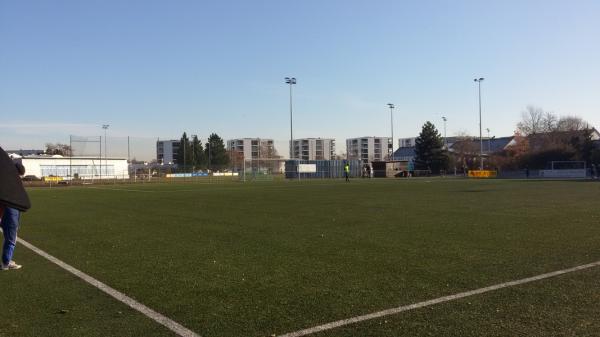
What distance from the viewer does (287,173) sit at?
64.4 metres

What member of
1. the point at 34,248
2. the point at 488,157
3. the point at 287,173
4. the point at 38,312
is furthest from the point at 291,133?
the point at 38,312

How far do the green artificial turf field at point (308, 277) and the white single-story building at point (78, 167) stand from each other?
52.2 m

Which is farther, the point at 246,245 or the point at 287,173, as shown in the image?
the point at 287,173

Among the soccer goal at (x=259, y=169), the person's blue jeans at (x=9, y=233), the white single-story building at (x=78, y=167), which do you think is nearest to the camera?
the person's blue jeans at (x=9, y=233)

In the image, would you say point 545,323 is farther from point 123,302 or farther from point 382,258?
point 123,302

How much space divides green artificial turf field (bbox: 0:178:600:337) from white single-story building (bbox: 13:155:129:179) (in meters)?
52.2

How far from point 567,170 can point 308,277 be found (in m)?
61.6

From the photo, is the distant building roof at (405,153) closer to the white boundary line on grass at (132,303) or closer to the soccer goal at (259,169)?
the soccer goal at (259,169)

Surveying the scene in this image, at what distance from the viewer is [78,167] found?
6259 centimetres

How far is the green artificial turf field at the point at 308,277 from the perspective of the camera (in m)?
4.36

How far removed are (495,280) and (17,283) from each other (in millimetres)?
6204

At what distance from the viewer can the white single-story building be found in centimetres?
6072

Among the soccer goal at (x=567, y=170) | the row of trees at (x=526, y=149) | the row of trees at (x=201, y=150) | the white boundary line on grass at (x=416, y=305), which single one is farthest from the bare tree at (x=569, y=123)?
the white boundary line on grass at (x=416, y=305)

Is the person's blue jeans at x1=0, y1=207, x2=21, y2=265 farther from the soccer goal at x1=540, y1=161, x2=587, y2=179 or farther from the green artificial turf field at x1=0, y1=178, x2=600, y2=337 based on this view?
the soccer goal at x1=540, y1=161, x2=587, y2=179
